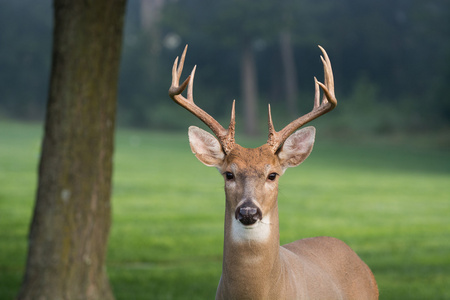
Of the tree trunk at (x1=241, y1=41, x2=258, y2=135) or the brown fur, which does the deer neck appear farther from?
the tree trunk at (x1=241, y1=41, x2=258, y2=135)

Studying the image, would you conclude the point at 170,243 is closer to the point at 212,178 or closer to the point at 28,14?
the point at 212,178

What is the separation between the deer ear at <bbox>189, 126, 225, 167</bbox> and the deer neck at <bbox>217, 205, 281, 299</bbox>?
28 cm

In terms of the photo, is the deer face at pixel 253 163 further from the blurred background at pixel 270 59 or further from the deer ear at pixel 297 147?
the blurred background at pixel 270 59

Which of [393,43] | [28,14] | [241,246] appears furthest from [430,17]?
[241,246]

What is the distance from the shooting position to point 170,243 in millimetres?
10508

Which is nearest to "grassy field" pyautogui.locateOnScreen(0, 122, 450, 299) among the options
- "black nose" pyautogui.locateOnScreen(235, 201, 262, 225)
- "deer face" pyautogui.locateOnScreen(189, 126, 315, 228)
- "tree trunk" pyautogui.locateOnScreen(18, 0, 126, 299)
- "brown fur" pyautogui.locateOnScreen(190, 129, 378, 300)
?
"tree trunk" pyautogui.locateOnScreen(18, 0, 126, 299)

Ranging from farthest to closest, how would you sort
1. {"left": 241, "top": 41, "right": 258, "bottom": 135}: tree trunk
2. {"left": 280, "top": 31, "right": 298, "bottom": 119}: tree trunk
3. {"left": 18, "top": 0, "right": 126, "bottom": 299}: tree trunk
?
{"left": 280, "top": 31, "right": 298, "bottom": 119}: tree trunk → {"left": 241, "top": 41, "right": 258, "bottom": 135}: tree trunk → {"left": 18, "top": 0, "right": 126, "bottom": 299}: tree trunk

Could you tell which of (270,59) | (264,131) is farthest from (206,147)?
(270,59)

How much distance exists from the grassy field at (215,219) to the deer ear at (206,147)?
434 centimetres

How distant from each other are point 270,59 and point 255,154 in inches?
1878

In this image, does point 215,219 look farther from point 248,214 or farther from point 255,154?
point 248,214

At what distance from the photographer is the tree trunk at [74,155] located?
18.9 feet

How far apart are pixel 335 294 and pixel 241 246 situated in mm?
689

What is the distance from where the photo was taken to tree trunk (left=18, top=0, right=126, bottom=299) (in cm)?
576
